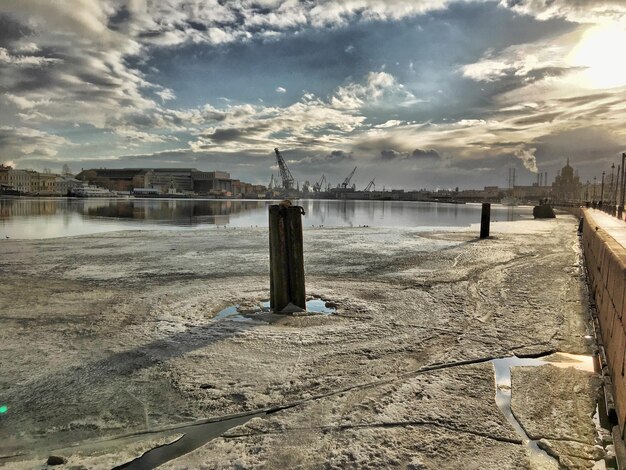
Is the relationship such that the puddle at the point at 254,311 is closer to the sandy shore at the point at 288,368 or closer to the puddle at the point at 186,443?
the sandy shore at the point at 288,368

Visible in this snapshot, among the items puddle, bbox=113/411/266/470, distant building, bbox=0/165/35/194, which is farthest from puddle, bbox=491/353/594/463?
distant building, bbox=0/165/35/194

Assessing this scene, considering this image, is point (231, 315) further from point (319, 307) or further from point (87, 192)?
point (87, 192)

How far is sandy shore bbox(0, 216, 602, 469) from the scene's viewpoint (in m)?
3.49

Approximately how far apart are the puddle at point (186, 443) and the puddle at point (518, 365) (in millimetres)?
2371

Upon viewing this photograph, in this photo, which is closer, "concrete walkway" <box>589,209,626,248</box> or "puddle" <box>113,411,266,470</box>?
"puddle" <box>113,411,266,470</box>

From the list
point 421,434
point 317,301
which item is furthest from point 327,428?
point 317,301

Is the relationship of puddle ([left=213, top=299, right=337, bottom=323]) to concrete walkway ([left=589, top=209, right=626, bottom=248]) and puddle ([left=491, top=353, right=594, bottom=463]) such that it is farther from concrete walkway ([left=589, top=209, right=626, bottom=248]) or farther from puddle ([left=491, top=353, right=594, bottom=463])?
concrete walkway ([left=589, top=209, right=626, bottom=248])

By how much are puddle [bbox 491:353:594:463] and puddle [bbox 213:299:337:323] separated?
317cm

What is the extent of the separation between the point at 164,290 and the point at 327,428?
21.5ft

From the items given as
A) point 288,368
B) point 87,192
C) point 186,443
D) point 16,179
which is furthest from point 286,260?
point 16,179

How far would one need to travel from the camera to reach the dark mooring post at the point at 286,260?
7.73 m

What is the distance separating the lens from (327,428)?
3.75 m

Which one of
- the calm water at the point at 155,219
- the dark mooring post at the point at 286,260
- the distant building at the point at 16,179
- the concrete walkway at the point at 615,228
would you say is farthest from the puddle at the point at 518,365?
the distant building at the point at 16,179

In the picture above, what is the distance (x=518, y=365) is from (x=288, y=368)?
2.90 metres
